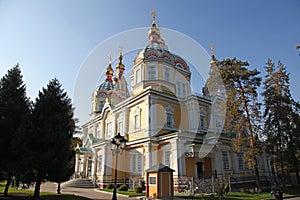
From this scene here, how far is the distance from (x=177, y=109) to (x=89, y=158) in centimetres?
1189

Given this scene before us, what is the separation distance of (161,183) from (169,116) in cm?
1049

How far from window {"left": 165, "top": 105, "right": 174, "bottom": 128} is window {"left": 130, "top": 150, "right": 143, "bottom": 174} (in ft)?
13.9

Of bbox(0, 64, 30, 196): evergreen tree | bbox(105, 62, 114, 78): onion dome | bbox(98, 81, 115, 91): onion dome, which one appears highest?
bbox(105, 62, 114, 78): onion dome

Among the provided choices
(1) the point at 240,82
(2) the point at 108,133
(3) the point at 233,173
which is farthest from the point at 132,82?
(3) the point at 233,173

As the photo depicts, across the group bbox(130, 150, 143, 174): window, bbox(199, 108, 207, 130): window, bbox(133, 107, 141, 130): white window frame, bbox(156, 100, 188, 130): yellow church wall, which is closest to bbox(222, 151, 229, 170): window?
bbox(199, 108, 207, 130): window

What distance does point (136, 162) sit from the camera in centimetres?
2108

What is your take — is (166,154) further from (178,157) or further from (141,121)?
(141,121)

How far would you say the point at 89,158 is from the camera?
25062mm

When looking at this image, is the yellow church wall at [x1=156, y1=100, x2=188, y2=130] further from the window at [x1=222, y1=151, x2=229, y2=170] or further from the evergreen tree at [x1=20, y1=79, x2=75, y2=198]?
the evergreen tree at [x1=20, y1=79, x2=75, y2=198]

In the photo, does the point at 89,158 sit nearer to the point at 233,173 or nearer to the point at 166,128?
the point at 166,128

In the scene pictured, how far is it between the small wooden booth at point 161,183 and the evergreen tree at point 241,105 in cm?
706

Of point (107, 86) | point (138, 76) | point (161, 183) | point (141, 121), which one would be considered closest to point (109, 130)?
point (141, 121)

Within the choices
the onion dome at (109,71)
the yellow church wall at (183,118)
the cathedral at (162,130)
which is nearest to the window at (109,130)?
the cathedral at (162,130)

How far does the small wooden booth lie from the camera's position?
12391 millimetres
